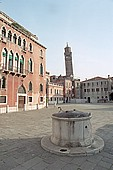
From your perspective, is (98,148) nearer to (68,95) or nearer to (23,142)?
(23,142)

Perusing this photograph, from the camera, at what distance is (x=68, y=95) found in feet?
190

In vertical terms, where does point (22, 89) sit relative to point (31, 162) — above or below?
above

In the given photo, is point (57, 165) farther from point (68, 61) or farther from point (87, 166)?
point (68, 61)

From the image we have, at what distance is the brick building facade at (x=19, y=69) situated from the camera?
17.5m

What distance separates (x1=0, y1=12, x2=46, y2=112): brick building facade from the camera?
57.3 ft

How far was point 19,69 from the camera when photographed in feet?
64.9

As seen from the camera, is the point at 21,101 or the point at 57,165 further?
the point at 21,101

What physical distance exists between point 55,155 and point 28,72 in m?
18.3

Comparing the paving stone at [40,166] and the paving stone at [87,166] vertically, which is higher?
the paving stone at [40,166]

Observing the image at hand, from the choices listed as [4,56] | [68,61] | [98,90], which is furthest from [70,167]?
[68,61]

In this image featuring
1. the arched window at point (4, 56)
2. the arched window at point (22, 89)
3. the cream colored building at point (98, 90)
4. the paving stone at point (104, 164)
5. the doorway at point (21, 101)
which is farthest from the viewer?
the cream colored building at point (98, 90)

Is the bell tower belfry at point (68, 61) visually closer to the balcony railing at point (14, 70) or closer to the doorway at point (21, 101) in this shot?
the balcony railing at point (14, 70)

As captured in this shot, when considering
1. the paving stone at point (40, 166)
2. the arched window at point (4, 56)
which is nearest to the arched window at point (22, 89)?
the arched window at point (4, 56)

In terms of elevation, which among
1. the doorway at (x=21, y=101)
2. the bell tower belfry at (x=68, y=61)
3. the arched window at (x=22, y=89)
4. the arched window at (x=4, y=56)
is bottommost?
the doorway at (x=21, y=101)
